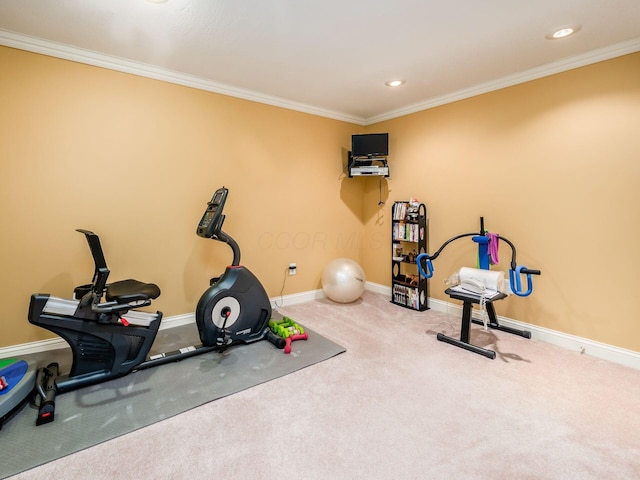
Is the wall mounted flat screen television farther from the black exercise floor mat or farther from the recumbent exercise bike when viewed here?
the black exercise floor mat

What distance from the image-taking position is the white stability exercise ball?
389 centimetres

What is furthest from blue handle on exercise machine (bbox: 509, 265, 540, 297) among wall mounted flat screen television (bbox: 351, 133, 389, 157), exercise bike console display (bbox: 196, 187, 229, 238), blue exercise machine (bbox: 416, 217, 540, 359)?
exercise bike console display (bbox: 196, 187, 229, 238)

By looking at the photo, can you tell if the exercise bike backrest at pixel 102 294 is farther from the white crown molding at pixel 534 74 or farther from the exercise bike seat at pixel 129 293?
the white crown molding at pixel 534 74

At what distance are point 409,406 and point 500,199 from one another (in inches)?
92.9

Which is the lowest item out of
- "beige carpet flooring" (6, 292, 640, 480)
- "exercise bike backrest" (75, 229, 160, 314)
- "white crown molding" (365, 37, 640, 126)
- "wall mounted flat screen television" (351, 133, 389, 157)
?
"beige carpet flooring" (6, 292, 640, 480)

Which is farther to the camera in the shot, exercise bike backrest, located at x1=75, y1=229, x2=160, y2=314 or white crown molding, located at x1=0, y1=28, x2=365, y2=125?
white crown molding, located at x1=0, y1=28, x2=365, y2=125

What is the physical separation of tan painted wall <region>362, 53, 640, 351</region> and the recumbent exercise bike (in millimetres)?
2523

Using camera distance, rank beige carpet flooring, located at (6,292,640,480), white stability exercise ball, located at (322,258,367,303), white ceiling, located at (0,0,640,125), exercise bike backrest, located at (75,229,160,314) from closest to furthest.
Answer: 1. beige carpet flooring, located at (6,292,640,480)
2. white ceiling, located at (0,0,640,125)
3. exercise bike backrest, located at (75,229,160,314)
4. white stability exercise ball, located at (322,258,367,303)

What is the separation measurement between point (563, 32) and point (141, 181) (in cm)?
375

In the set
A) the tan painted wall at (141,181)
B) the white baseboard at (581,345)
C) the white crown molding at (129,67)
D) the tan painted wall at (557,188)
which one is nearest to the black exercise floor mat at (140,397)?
the tan painted wall at (141,181)

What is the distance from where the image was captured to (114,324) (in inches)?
88.3

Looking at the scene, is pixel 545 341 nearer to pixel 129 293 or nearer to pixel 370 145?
pixel 370 145

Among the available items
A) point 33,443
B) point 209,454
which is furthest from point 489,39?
point 33,443

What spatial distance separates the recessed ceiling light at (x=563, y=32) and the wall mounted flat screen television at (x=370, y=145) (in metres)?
1.99
